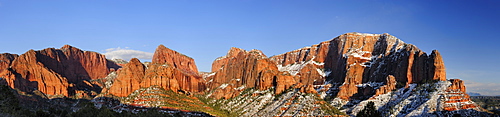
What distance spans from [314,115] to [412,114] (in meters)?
38.7

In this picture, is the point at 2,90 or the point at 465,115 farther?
the point at 465,115

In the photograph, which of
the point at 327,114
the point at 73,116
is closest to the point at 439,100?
the point at 327,114

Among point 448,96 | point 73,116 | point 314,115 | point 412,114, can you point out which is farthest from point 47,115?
point 448,96

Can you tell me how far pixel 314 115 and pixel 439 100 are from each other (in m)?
50.3

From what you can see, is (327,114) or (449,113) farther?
(327,114)

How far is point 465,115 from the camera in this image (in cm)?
18112

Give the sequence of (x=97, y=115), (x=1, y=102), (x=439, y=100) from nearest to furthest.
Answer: (x=1, y=102) → (x=97, y=115) → (x=439, y=100)

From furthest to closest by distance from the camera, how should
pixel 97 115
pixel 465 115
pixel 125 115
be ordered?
pixel 465 115 < pixel 125 115 < pixel 97 115

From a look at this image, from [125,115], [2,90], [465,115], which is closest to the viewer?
[2,90]

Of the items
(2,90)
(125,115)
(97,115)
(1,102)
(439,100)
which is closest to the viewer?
(1,102)

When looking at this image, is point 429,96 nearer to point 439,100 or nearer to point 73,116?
point 439,100

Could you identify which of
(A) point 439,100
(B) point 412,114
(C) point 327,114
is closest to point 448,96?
(A) point 439,100

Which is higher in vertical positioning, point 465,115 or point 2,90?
point 2,90

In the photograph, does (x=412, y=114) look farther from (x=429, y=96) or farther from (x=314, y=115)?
(x=314, y=115)
